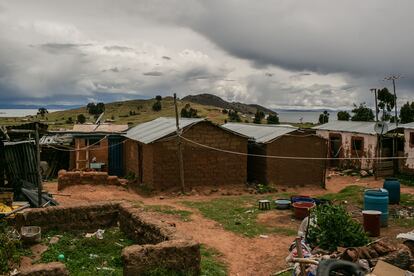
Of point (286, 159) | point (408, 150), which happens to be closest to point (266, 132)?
point (286, 159)

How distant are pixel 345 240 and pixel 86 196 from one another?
1177 centimetres

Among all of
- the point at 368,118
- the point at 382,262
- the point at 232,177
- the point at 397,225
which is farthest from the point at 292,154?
the point at 368,118

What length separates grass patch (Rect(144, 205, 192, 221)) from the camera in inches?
561

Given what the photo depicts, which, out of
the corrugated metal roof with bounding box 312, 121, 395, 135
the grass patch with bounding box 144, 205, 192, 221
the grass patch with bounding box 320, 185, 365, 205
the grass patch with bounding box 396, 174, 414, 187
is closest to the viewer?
the grass patch with bounding box 144, 205, 192, 221

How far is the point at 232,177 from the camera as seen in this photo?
20.6 meters

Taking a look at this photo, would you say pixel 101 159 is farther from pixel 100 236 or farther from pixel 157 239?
pixel 157 239

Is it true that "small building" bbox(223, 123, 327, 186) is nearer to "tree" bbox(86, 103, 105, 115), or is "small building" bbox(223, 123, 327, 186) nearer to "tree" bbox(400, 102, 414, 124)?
"tree" bbox(400, 102, 414, 124)

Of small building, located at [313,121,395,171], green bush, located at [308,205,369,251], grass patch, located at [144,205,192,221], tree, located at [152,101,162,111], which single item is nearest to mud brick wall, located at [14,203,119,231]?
grass patch, located at [144,205,192,221]

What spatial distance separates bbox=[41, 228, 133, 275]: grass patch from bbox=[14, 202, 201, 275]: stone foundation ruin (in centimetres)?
34

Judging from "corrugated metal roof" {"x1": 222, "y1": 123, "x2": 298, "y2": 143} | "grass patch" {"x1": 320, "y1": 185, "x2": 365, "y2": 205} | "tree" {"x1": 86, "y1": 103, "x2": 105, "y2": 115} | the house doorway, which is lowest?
"grass patch" {"x1": 320, "y1": 185, "x2": 365, "y2": 205}

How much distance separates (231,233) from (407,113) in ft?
109

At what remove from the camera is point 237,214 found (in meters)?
14.7

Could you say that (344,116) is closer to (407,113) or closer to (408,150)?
(407,113)

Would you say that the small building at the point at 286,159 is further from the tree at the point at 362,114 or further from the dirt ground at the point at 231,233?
the tree at the point at 362,114
